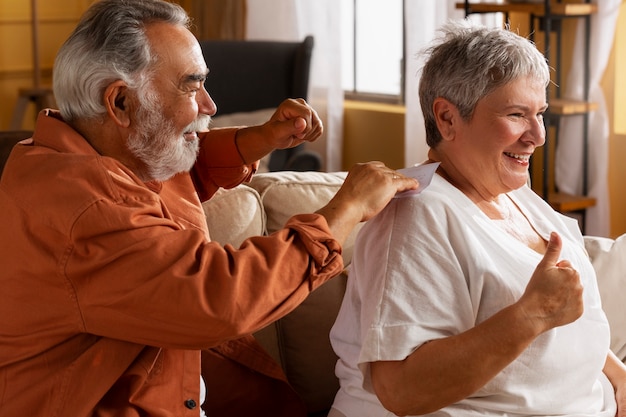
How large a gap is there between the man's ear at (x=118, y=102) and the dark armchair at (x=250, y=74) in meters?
3.31

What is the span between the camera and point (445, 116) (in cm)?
175

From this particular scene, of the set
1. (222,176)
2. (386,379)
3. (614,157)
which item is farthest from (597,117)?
(386,379)

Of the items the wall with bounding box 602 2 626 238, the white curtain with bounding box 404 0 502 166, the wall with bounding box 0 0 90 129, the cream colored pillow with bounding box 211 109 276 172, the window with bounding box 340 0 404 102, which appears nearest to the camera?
the wall with bounding box 602 2 626 238

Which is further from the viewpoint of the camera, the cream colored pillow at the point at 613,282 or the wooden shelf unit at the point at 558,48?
the wooden shelf unit at the point at 558,48

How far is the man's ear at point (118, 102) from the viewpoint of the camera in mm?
1492

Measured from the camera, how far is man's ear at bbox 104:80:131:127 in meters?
1.49

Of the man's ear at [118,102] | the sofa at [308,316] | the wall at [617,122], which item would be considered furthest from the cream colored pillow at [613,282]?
the wall at [617,122]

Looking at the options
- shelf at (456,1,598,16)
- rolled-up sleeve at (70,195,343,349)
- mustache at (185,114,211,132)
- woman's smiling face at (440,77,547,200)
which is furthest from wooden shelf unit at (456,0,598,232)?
rolled-up sleeve at (70,195,343,349)

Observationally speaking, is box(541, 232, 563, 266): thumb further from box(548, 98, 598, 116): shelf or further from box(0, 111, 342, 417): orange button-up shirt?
box(548, 98, 598, 116): shelf

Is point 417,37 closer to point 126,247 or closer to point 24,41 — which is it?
point 24,41

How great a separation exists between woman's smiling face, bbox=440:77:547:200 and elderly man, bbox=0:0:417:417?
198 mm

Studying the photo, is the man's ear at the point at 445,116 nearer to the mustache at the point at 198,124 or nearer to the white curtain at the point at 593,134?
the mustache at the point at 198,124

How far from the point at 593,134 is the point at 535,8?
54cm

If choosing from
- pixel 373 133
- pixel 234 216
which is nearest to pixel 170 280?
pixel 234 216
